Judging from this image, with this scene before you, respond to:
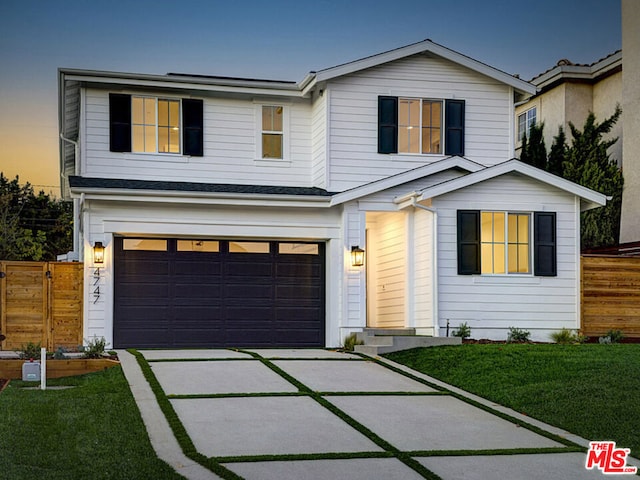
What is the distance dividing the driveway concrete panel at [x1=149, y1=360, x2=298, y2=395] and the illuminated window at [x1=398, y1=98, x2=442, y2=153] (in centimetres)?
710

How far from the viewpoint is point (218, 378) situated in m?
13.1

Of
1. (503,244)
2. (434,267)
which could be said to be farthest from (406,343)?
(503,244)

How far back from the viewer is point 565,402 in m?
11.3

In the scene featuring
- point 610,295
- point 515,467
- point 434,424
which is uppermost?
point 610,295

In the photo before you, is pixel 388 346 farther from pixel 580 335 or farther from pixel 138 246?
pixel 138 246

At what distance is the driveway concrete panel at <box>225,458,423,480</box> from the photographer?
26.6 feet

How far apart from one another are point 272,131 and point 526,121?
12754 mm

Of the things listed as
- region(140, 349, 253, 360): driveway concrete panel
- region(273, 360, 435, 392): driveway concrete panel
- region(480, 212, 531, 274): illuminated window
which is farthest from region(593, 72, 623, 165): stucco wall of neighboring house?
region(140, 349, 253, 360): driveway concrete panel

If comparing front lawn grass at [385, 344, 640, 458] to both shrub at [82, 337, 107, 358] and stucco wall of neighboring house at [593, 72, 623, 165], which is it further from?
stucco wall of neighboring house at [593, 72, 623, 165]

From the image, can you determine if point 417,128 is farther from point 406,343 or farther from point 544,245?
point 406,343

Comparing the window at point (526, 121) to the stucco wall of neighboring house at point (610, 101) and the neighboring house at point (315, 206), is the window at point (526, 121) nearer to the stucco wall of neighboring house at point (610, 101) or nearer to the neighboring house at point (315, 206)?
the stucco wall of neighboring house at point (610, 101)

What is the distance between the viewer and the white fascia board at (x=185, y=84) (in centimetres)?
1834

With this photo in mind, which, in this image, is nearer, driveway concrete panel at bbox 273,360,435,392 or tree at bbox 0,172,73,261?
driveway concrete panel at bbox 273,360,435,392

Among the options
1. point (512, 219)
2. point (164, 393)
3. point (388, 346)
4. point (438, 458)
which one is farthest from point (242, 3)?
point (438, 458)
